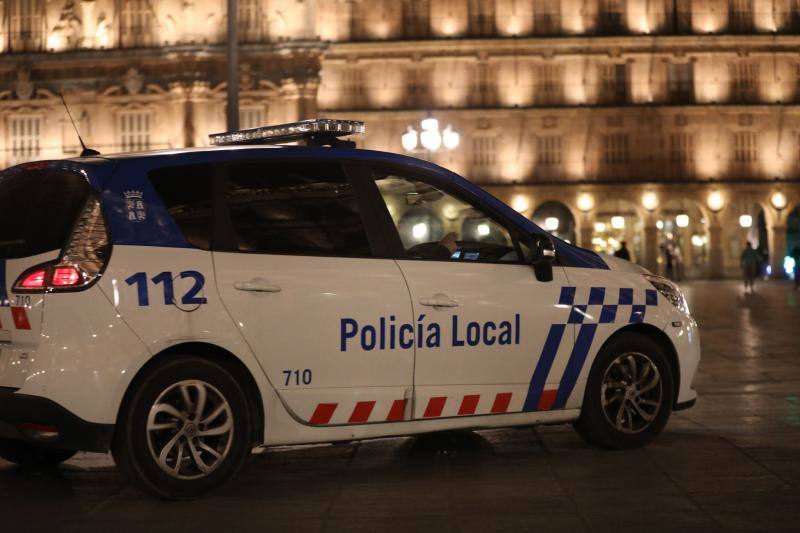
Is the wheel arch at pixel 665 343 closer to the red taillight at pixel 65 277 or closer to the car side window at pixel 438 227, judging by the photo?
the car side window at pixel 438 227

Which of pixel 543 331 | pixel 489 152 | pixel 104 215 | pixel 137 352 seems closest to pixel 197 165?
pixel 104 215

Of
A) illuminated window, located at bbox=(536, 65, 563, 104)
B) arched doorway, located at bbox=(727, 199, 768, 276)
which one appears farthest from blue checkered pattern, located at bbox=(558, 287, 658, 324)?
arched doorway, located at bbox=(727, 199, 768, 276)

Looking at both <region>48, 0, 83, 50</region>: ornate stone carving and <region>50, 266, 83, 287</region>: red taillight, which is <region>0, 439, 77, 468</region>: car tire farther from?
<region>48, 0, 83, 50</region>: ornate stone carving

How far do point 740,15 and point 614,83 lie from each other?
615 cm

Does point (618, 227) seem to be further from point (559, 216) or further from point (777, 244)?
point (777, 244)

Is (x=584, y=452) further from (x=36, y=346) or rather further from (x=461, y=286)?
(x=36, y=346)

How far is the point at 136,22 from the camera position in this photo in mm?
50438

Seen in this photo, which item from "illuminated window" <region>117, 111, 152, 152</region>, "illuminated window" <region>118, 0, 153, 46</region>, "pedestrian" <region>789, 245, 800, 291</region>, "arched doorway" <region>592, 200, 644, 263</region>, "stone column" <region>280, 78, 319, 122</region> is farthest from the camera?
"arched doorway" <region>592, 200, 644, 263</region>

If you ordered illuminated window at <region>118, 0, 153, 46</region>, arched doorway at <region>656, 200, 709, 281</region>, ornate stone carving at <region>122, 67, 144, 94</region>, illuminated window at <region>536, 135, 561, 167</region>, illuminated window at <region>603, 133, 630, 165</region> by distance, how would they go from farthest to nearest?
arched doorway at <region>656, 200, 709, 281</region>, illuminated window at <region>603, 133, 630, 165</region>, illuminated window at <region>536, 135, 561, 167</region>, illuminated window at <region>118, 0, 153, 46</region>, ornate stone carving at <region>122, 67, 144, 94</region>

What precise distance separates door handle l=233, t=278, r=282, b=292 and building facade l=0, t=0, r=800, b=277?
145ft

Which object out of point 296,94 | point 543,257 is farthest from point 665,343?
Answer: point 296,94

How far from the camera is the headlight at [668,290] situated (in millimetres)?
7441

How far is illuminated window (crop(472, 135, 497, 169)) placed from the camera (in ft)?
168

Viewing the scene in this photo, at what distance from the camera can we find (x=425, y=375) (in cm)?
649
